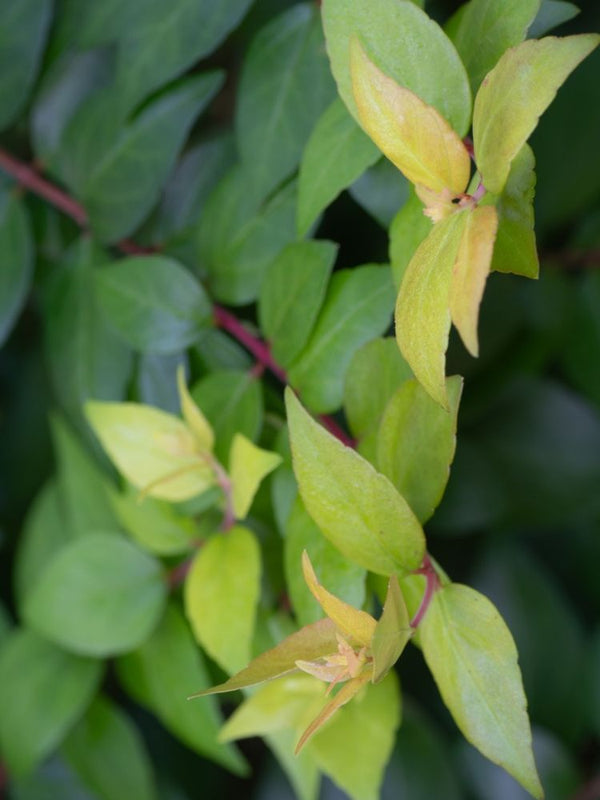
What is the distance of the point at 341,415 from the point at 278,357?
0.16 m

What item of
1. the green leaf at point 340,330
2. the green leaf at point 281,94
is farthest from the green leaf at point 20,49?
the green leaf at point 340,330

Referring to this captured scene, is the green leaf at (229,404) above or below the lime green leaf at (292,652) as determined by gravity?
below

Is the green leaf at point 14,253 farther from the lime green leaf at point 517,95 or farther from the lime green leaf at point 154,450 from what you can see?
the lime green leaf at point 517,95

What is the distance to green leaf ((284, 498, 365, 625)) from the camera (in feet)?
1.15

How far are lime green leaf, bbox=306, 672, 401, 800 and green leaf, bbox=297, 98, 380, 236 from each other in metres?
0.21

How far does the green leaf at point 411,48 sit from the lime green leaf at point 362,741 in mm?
250

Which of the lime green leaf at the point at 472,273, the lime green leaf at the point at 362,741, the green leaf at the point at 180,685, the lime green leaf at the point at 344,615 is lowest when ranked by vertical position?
the green leaf at the point at 180,685

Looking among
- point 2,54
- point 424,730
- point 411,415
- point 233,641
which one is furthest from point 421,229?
point 424,730

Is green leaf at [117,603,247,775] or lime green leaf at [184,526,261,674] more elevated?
lime green leaf at [184,526,261,674]

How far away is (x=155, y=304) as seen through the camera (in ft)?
1.49

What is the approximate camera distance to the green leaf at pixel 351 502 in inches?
12.1

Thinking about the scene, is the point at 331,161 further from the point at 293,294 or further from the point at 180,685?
the point at 180,685

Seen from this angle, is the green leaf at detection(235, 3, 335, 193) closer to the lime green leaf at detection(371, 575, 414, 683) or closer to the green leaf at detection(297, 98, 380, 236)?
the green leaf at detection(297, 98, 380, 236)

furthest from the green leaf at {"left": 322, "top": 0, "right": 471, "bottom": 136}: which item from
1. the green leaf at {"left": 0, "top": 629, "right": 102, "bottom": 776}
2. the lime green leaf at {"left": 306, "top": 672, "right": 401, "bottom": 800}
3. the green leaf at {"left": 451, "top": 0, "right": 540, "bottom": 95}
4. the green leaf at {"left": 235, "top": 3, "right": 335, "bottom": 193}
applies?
the green leaf at {"left": 0, "top": 629, "right": 102, "bottom": 776}
